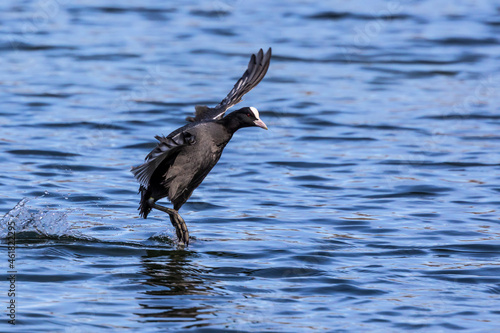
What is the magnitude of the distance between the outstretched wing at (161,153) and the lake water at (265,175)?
79 centimetres

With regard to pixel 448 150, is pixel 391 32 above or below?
above

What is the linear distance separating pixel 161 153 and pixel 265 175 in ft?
13.4

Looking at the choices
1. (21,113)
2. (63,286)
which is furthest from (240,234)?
(21,113)

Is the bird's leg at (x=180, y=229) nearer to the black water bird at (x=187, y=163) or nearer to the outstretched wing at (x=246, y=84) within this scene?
the black water bird at (x=187, y=163)

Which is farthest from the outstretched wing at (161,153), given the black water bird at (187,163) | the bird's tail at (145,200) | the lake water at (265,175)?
the lake water at (265,175)

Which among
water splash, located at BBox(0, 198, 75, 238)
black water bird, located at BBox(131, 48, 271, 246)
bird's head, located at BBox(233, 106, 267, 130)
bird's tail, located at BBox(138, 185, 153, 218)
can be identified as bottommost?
water splash, located at BBox(0, 198, 75, 238)

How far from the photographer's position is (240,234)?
9367 millimetres

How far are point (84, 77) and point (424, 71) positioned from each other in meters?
6.79

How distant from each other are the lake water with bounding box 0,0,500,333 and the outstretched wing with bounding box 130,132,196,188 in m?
0.79

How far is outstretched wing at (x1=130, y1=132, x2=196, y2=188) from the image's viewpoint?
7934 mm

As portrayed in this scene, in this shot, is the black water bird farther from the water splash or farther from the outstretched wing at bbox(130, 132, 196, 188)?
the water splash

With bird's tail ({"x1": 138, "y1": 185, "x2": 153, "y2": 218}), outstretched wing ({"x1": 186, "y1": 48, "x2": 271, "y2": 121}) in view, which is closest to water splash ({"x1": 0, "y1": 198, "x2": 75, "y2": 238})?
bird's tail ({"x1": 138, "y1": 185, "x2": 153, "y2": 218})

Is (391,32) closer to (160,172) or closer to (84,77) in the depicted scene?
(84,77)

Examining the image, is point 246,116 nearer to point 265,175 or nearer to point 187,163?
point 187,163
